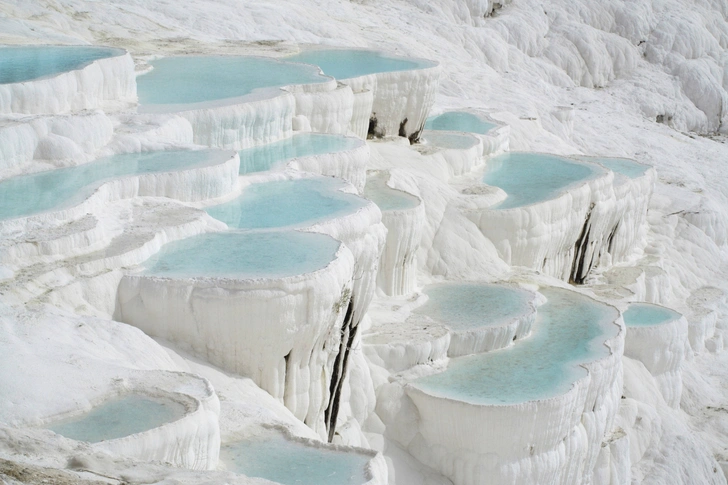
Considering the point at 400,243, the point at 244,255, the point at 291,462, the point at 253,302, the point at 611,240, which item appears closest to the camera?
the point at 291,462

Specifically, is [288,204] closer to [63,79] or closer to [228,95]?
[63,79]

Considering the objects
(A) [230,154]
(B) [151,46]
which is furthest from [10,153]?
(B) [151,46]

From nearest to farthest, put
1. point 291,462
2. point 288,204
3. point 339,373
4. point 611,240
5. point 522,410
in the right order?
point 291,462 < point 339,373 < point 522,410 < point 288,204 < point 611,240

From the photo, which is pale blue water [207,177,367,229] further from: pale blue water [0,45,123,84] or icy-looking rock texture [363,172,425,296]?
pale blue water [0,45,123,84]

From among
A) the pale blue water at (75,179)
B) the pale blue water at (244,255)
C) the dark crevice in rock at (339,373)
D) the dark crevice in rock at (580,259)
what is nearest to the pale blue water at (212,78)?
the pale blue water at (75,179)

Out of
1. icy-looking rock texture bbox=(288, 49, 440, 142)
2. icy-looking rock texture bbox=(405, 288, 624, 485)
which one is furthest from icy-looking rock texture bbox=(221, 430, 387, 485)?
→ icy-looking rock texture bbox=(288, 49, 440, 142)

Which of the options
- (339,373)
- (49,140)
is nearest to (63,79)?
(49,140)
